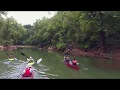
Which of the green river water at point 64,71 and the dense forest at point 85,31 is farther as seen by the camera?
the dense forest at point 85,31

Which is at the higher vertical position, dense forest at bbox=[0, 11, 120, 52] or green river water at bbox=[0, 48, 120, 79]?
dense forest at bbox=[0, 11, 120, 52]

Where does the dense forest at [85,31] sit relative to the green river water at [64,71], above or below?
above

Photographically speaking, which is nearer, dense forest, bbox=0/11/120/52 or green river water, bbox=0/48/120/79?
green river water, bbox=0/48/120/79

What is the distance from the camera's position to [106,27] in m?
34.0

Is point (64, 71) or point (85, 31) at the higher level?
point (85, 31)

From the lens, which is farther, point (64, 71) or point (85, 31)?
point (85, 31)

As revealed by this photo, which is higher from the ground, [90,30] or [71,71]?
[90,30]
